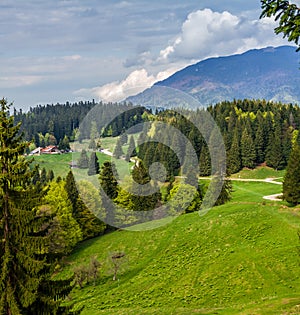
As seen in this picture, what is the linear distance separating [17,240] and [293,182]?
51014 mm

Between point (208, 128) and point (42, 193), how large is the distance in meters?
106

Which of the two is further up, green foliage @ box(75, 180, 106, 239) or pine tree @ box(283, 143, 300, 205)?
pine tree @ box(283, 143, 300, 205)

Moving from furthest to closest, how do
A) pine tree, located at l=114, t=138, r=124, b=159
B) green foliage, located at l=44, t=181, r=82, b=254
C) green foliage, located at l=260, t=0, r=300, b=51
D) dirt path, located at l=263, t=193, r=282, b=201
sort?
pine tree, located at l=114, t=138, r=124, b=159
dirt path, located at l=263, t=193, r=282, b=201
green foliage, located at l=44, t=181, r=82, b=254
green foliage, located at l=260, t=0, r=300, b=51

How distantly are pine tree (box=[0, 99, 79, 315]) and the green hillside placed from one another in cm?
1795

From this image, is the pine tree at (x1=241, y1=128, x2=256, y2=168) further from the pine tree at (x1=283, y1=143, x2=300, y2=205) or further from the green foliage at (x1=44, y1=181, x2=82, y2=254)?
the green foliage at (x1=44, y1=181, x2=82, y2=254)

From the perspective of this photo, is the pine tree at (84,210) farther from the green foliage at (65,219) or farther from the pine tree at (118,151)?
the pine tree at (118,151)

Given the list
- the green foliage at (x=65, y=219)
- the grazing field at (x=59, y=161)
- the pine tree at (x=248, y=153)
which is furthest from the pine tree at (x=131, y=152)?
the green foliage at (x=65, y=219)

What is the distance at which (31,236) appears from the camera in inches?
611

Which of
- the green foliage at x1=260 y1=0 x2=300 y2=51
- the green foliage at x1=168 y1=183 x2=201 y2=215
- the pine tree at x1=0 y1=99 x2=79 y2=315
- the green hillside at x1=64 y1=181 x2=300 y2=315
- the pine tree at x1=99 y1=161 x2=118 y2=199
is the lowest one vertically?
the green hillside at x1=64 y1=181 x2=300 y2=315

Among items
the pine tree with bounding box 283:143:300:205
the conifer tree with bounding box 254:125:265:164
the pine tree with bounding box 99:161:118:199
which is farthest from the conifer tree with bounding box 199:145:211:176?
the pine tree with bounding box 283:143:300:205

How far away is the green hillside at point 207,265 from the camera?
35.4 m

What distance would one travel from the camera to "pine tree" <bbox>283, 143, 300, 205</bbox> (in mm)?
58000

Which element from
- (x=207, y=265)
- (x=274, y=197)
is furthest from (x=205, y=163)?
(x=207, y=265)

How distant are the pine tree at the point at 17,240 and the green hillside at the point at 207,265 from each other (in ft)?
58.9
